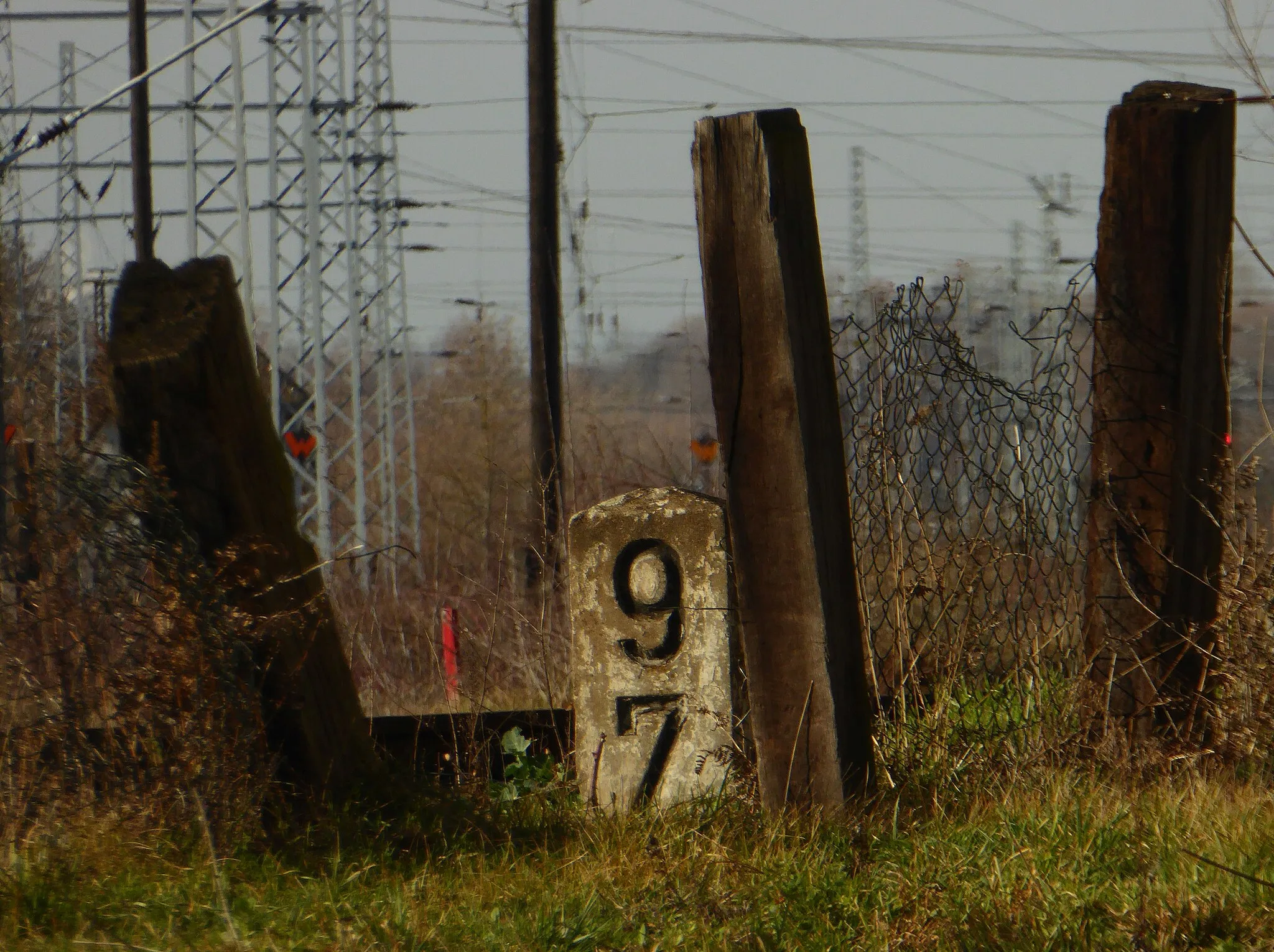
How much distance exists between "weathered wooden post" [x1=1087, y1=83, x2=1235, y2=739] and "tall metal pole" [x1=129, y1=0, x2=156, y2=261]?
14971 mm

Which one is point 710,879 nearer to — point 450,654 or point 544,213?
point 450,654

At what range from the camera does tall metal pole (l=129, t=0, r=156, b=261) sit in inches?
667

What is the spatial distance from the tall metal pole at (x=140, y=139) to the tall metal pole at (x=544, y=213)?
6.54 m

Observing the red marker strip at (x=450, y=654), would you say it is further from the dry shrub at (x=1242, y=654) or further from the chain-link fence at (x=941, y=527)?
the dry shrub at (x=1242, y=654)

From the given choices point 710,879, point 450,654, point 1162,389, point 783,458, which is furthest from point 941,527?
point 450,654

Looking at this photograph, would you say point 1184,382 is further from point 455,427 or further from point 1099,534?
point 455,427

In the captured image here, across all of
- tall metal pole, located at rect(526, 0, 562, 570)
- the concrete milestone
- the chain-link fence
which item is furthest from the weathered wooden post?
tall metal pole, located at rect(526, 0, 562, 570)

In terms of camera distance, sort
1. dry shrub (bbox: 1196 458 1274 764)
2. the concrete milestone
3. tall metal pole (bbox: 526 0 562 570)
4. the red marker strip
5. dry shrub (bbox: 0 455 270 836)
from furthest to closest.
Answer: tall metal pole (bbox: 526 0 562 570)
the red marker strip
the concrete milestone
dry shrub (bbox: 1196 458 1274 764)
dry shrub (bbox: 0 455 270 836)

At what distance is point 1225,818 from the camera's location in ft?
11.5

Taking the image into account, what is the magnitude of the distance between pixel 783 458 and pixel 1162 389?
53.5 inches

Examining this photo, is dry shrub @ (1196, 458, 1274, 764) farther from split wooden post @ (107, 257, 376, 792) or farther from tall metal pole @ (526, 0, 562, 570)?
tall metal pole @ (526, 0, 562, 570)

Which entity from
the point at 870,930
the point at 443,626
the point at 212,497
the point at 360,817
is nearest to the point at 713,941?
the point at 870,930

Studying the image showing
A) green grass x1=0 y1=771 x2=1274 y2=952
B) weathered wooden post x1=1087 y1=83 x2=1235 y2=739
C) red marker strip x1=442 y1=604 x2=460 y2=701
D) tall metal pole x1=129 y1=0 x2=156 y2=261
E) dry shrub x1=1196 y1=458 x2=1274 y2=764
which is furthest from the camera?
tall metal pole x1=129 y1=0 x2=156 y2=261

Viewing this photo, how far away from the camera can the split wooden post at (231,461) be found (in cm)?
388
